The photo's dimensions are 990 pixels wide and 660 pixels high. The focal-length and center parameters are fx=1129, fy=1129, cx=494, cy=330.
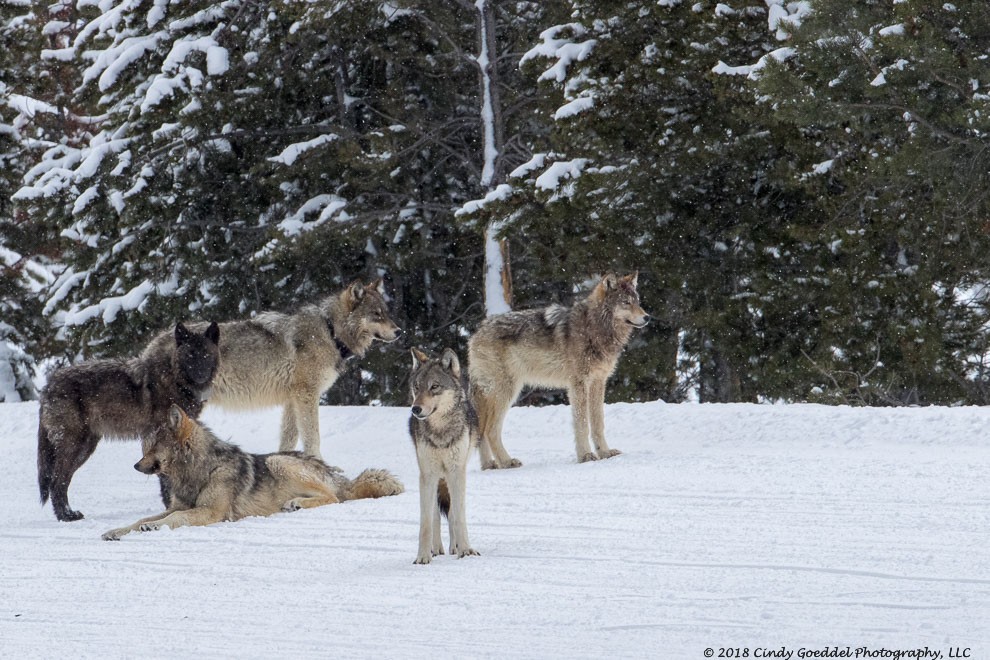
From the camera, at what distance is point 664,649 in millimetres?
5246

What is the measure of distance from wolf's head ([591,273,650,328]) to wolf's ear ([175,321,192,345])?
14.5 feet

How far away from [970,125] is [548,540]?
944cm

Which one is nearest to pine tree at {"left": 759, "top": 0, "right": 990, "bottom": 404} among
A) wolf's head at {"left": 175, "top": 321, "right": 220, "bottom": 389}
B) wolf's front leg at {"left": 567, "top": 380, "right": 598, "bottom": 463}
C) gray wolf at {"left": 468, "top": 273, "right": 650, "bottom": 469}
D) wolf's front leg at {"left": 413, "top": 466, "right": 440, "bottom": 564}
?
gray wolf at {"left": 468, "top": 273, "right": 650, "bottom": 469}

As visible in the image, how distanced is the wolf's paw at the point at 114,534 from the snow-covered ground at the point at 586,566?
99 millimetres

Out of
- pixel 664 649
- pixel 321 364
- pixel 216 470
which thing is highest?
pixel 321 364

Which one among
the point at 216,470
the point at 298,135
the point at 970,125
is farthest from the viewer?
the point at 298,135

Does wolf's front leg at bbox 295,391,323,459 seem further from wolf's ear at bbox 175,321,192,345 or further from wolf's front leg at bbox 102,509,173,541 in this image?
wolf's front leg at bbox 102,509,173,541

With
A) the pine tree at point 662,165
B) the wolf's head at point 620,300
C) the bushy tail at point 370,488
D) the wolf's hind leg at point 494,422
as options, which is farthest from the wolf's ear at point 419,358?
the pine tree at point 662,165

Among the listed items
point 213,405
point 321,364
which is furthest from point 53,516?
point 321,364

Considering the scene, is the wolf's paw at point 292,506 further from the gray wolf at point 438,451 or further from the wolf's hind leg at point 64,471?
the gray wolf at point 438,451

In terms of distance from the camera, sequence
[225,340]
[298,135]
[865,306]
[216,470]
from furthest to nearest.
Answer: [298,135] → [865,306] → [225,340] → [216,470]

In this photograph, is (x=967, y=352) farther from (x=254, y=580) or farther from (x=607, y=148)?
(x=254, y=580)

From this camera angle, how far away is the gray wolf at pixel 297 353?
1317 centimetres

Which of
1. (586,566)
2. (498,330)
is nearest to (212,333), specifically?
(498,330)
